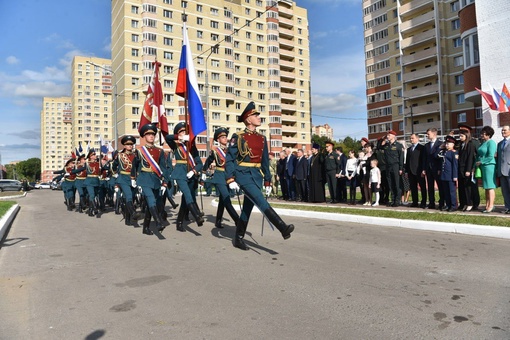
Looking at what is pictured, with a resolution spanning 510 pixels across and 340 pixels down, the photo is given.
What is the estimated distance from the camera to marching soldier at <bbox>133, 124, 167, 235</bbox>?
27.4 feet

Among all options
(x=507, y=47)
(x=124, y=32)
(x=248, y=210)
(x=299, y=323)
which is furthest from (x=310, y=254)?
(x=124, y=32)

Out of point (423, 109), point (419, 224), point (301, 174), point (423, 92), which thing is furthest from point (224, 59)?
point (419, 224)

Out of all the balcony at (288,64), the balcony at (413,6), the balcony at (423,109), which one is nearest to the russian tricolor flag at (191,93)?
the balcony at (423,109)

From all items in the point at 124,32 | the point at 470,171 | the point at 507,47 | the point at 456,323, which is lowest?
the point at 456,323

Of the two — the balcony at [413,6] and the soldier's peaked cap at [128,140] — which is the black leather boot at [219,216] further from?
the balcony at [413,6]

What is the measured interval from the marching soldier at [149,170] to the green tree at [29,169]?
148 metres

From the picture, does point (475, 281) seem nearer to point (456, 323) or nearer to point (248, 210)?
point (456, 323)

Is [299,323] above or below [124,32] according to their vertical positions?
below

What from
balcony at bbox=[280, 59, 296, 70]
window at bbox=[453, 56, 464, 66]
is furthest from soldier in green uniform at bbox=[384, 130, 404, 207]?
balcony at bbox=[280, 59, 296, 70]

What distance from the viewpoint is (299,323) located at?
11.0 feet

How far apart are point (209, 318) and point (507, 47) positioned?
2013cm

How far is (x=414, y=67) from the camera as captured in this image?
62.3 metres

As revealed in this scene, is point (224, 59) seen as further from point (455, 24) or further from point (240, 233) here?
point (240, 233)

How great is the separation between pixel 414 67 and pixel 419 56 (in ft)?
9.32
